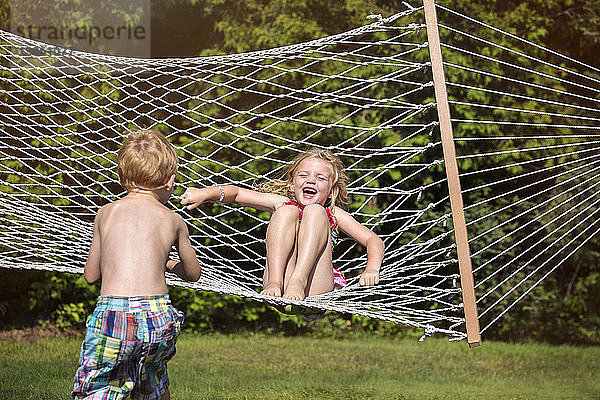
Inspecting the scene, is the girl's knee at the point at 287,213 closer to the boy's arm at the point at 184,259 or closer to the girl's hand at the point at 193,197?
the girl's hand at the point at 193,197

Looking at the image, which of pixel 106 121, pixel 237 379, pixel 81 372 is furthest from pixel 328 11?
pixel 81 372

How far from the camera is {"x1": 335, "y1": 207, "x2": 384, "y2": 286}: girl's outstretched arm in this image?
2619 millimetres

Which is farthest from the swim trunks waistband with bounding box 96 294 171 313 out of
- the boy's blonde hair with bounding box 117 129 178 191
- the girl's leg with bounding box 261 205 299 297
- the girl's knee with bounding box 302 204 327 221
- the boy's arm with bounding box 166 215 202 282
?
the girl's knee with bounding box 302 204 327 221

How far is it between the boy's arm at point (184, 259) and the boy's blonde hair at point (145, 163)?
0.11 metres

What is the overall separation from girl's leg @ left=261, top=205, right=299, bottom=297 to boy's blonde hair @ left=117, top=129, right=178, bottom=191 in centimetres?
72

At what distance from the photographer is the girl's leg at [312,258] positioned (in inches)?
100

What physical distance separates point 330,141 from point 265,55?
2421mm

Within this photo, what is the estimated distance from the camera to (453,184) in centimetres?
236

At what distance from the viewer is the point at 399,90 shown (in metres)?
5.32

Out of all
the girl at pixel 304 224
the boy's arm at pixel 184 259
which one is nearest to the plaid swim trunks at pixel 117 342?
the boy's arm at pixel 184 259

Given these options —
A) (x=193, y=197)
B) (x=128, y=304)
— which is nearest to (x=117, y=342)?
(x=128, y=304)

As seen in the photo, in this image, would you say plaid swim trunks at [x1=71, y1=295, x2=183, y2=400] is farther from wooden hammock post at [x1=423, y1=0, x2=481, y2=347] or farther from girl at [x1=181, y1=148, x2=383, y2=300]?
wooden hammock post at [x1=423, y1=0, x2=481, y2=347]

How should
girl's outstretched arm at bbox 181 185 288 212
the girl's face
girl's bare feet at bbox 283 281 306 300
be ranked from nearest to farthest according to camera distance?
girl's bare feet at bbox 283 281 306 300 < girl's outstretched arm at bbox 181 185 288 212 < the girl's face

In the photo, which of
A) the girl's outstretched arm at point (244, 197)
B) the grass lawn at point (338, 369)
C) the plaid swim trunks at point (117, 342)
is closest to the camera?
the plaid swim trunks at point (117, 342)
